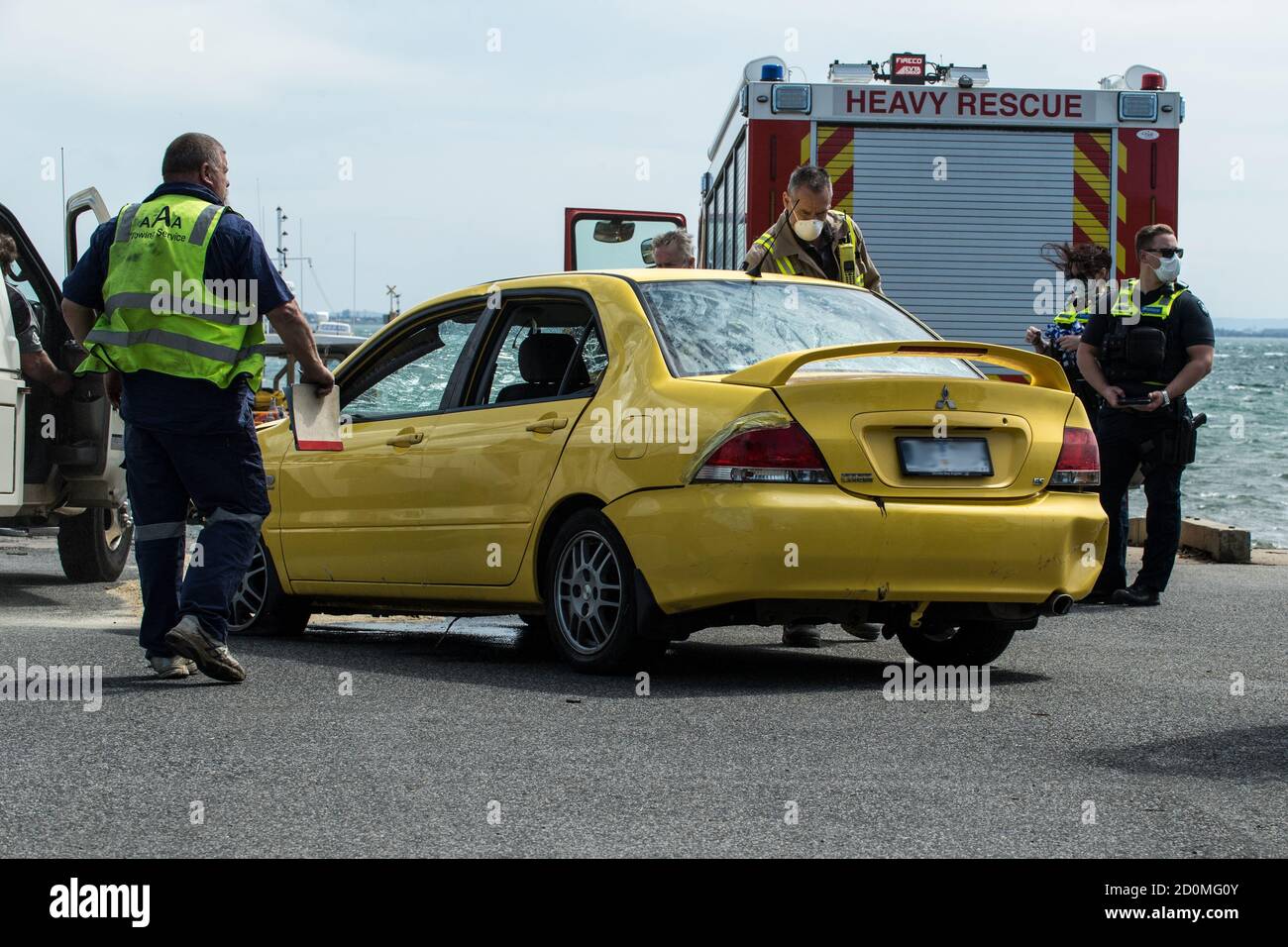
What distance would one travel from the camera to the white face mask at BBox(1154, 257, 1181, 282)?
10336 mm

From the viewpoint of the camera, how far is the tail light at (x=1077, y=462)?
7.01m

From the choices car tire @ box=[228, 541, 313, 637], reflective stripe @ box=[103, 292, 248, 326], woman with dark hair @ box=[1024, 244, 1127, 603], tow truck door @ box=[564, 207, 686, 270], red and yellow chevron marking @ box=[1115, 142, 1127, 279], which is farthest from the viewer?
tow truck door @ box=[564, 207, 686, 270]

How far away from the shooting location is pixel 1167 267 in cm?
1035

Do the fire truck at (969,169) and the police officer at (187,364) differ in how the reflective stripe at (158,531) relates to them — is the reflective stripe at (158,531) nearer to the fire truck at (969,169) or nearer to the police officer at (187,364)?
the police officer at (187,364)

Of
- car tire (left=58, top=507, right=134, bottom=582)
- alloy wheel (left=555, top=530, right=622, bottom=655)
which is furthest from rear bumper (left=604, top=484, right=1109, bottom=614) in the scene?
car tire (left=58, top=507, right=134, bottom=582)

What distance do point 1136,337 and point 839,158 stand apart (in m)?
2.76

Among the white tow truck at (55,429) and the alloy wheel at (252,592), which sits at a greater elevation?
the white tow truck at (55,429)

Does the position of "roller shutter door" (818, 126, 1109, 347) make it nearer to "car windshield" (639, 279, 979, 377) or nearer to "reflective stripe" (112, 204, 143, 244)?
"car windshield" (639, 279, 979, 377)

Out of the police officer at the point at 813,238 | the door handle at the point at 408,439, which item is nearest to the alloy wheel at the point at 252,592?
the door handle at the point at 408,439

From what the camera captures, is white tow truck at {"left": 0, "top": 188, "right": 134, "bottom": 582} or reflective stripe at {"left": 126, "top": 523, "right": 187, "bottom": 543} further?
white tow truck at {"left": 0, "top": 188, "right": 134, "bottom": 582}

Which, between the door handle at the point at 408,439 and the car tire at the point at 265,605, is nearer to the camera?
the door handle at the point at 408,439

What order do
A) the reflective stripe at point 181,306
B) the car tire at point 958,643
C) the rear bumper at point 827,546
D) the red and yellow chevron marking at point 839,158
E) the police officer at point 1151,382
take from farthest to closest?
the red and yellow chevron marking at point 839,158
the police officer at point 1151,382
the car tire at point 958,643
the reflective stripe at point 181,306
the rear bumper at point 827,546

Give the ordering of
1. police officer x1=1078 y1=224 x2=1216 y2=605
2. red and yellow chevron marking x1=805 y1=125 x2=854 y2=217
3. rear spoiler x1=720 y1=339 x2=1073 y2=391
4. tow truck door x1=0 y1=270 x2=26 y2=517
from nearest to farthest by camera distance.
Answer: rear spoiler x1=720 y1=339 x2=1073 y2=391 < tow truck door x1=0 y1=270 x2=26 y2=517 < police officer x1=1078 y1=224 x2=1216 y2=605 < red and yellow chevron marking x1=805 y1=125 x2=854 y2=217

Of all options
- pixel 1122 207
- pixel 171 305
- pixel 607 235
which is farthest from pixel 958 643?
pixel 607 235
